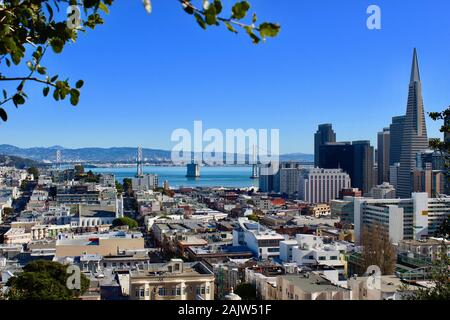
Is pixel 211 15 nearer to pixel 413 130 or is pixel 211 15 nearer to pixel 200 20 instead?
pixel 200 20

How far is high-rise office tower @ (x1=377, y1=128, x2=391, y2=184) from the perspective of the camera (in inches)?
1409

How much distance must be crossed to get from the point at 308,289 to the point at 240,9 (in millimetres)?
5398

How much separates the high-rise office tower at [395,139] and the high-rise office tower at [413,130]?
3.59m

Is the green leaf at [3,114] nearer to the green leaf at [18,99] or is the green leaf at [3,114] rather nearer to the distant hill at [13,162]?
the green leaf at [18,99]

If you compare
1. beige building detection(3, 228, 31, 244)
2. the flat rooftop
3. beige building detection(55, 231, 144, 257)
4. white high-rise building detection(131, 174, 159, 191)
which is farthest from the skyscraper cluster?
the flat rooftop

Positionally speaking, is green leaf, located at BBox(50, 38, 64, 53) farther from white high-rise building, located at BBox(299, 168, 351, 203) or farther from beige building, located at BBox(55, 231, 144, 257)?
white high-rise building, located at BBox(299, 168, 351, 203)

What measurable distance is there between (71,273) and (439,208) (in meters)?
11.1

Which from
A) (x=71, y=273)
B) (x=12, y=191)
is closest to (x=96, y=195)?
(x=12, y=191)

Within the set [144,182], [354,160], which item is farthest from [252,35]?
[354,160]

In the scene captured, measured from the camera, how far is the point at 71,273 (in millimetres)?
6535

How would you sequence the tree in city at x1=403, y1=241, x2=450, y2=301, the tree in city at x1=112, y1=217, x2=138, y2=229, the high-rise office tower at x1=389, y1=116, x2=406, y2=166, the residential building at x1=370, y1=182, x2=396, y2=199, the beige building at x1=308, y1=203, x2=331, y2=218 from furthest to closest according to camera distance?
the high-rise office tower at x1=389, y1=116, x2=406, y2=166
the residential building at x1=370, y1=182, x2=396, y2=199
the beige building at x1=308, y1=203, x2=331, y2=218
the tree in city at x1=112, y1=217, x2=138, y2=229
the tree in city at x1=403, y1=241, x2=450, y2=301

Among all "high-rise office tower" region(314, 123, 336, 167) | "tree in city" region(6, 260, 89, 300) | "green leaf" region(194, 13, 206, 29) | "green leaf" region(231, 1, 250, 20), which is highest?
"high-rise office tower" region(314, 123, 336, 167)

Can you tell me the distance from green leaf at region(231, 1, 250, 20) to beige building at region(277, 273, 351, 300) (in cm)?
505

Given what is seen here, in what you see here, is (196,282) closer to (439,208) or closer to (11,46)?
(11,46)
